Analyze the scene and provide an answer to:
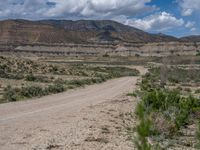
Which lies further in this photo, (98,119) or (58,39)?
(58,39)

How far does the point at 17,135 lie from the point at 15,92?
49.0 feet

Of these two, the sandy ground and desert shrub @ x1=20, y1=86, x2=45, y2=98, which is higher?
the sandy ground

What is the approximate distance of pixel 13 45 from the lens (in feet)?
533

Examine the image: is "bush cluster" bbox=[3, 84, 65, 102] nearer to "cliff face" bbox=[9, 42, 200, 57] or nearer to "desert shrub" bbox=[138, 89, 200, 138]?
"desert shrub" bbox=[138, 89, 200, 138]

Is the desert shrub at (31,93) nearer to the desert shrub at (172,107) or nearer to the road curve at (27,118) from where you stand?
the road curve at (27,118)

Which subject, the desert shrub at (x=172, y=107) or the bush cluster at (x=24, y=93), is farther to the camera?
the bush cluster at (x=24, y=93)

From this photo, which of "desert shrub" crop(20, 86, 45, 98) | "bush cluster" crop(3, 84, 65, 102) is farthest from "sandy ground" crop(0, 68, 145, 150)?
"desert shrub" crop(20, 86, 45, 98)

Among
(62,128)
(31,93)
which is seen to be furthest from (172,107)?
(31,93)

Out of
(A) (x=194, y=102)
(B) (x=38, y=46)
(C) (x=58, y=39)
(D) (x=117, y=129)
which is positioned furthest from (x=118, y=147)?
(C) (x=58, y=39)

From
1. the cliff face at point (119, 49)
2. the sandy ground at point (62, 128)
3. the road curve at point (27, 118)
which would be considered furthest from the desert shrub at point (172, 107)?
the cliff face at point (119, 49)

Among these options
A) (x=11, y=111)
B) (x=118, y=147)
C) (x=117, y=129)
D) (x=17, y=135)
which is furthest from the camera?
(x=11, y=111)

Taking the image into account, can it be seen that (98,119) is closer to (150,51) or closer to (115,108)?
(115,108)

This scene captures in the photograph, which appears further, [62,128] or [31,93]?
[31,93]

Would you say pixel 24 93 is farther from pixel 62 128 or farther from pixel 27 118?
pixel 62 128
